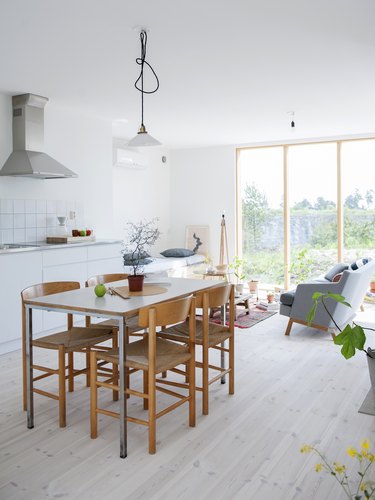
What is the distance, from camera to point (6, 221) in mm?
5207

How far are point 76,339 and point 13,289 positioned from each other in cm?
172

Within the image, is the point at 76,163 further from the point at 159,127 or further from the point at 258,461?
the point at 258,461

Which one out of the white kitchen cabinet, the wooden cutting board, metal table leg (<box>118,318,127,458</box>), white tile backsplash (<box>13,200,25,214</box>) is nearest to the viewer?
metal table leg (<box>118,318,127,458</box>)

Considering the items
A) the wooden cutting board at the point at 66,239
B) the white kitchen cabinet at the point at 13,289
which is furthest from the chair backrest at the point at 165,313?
the wooden cutting board at the point at 66,239

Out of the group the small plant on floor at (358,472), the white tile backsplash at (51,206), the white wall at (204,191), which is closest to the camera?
the small plant on floor at (358,472)

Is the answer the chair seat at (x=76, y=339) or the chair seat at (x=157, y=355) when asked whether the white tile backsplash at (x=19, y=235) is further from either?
the chair seat at (x=157, y=355)

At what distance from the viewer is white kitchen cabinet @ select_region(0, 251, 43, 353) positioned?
14.9 feet

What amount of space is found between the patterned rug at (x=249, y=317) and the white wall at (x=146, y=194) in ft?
8.23

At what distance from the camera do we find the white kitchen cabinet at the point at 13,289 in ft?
14.9

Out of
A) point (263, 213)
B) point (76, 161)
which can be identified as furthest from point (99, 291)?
point (263, 213)

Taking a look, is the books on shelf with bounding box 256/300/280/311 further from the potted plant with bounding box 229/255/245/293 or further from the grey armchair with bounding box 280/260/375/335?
the grey armchair with bounding box 280/260/375/335

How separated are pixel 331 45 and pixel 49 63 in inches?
90.0

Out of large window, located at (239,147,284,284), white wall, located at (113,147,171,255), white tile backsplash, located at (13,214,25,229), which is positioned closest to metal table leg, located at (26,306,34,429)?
white tile backsplash, located at (13,214,25,229)

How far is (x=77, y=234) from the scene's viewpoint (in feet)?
19.0
